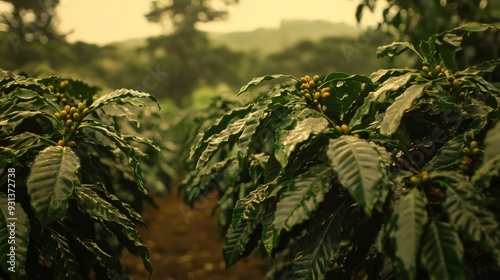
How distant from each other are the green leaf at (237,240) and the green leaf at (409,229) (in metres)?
0.54

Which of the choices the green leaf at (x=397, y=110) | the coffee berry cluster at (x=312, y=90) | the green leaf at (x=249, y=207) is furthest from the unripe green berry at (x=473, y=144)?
the green leaf at (x=249, y=207)

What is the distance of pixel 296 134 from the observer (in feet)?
3.83

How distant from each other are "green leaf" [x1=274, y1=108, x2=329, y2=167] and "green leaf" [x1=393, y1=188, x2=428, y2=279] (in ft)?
0.91

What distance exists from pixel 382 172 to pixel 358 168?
60 mm

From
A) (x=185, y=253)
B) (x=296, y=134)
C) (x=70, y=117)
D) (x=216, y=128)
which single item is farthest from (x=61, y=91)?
(x=185, y=253)

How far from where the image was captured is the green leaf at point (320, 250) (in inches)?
48.3

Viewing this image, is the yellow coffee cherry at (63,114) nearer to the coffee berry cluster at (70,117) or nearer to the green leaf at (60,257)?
the coffee berry cluster at (70,117)

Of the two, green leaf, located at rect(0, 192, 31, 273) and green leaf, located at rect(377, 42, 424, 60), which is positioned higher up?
green leaf, located at rect(377, 42, 424, 60)

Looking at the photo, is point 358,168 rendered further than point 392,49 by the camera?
No

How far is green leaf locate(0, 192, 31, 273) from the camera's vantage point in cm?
111

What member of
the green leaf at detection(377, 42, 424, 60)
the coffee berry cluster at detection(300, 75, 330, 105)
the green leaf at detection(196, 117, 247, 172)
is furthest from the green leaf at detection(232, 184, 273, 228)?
the green leaf at detection(377, 42, 424, 60)

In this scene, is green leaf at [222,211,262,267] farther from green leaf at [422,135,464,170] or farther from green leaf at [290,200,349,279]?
green leaf at [422,135,464,170]

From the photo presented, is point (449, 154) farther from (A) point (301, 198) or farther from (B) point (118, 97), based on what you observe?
(B) point (118, 97)

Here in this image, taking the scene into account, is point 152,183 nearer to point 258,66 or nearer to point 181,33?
point 181,33
